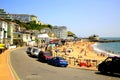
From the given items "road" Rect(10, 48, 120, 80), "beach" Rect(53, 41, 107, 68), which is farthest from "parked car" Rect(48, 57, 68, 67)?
"road" Rect(10, 48, 120, 80)

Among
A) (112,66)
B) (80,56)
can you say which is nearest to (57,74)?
(112,66)

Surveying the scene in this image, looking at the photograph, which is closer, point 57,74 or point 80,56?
point 57,74

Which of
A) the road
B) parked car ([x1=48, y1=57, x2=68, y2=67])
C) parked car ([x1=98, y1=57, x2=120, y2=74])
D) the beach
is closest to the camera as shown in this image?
the road

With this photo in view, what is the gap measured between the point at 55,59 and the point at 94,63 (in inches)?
269

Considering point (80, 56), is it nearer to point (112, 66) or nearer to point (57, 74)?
point (112, 66)

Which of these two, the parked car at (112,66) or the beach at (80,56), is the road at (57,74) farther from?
the beach at (80,56)

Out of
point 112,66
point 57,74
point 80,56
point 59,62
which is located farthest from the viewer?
point 80,56

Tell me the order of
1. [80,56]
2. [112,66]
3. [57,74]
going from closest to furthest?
[57,74] → [112,66] → [80,56]

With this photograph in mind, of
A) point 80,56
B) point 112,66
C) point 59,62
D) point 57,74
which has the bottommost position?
point 80,56

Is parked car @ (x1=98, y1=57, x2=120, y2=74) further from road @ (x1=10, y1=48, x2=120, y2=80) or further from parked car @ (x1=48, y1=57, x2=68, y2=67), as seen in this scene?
parked car @ (x1=48, y1=57, x2=68, y2=67)

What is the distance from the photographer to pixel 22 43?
4267 inches

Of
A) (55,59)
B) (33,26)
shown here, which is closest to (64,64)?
(55,59)

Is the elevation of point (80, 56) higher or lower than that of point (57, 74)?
lower

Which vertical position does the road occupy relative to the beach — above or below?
above
